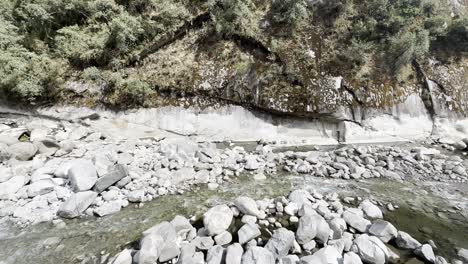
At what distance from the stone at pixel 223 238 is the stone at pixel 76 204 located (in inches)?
149

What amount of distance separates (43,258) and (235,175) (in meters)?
5.47

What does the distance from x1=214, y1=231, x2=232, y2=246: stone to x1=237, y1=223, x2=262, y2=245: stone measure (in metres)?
0.24

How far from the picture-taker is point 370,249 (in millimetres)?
4613

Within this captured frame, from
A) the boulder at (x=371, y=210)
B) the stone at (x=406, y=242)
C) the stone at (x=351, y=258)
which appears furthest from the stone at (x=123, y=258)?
the boulder at (x=371, y=210)

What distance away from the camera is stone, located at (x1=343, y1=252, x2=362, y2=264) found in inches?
171

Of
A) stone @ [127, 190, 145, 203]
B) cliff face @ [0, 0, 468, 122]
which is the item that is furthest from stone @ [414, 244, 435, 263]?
cliff face @ [0, 0, 468, 122]

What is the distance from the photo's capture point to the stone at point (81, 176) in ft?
21.6

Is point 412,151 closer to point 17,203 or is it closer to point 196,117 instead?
point 196,117

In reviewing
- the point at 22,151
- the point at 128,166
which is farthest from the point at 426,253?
the point at 22,151

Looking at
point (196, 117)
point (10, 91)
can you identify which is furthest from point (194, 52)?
point (10, 91)

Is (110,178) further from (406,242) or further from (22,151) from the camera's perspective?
(406,242)

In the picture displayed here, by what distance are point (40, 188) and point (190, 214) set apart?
4492mm

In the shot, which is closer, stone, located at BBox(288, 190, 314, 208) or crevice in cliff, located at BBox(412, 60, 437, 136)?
stone, located at BBox(288, 190, 314, 208)

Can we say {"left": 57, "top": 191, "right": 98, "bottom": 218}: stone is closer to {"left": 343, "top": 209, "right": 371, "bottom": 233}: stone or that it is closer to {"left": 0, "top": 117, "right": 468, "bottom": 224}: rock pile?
{"left": 0, "top": 117, "right": 468, "bottom": 224}: rock pile
